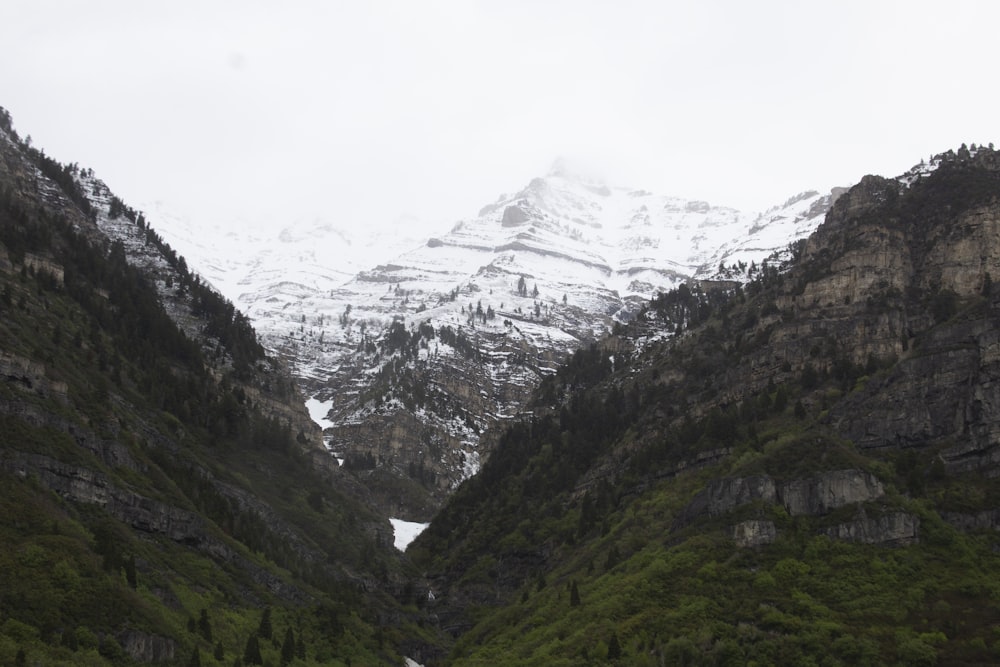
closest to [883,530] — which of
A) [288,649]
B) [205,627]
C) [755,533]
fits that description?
[755,533]

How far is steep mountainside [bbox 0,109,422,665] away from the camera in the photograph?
8538 centimetres

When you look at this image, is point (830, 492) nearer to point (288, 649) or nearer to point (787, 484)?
point (787, 484)

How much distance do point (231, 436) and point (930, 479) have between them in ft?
324

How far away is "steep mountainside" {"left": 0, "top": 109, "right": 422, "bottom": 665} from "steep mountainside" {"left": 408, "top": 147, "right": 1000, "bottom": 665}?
1759cm

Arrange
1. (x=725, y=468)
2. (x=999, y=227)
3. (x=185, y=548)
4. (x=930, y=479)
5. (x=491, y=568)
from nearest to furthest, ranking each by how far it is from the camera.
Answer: (x=930, y=479)
(x=185, y=548)
(x=725, y=468)
(x=999, y=227)
(x=491, y=568)

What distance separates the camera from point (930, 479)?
106250 mm

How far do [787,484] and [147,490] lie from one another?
217ft

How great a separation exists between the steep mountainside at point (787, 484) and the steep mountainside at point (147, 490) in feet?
57.7

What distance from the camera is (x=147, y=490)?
372ft

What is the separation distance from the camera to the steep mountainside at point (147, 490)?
280 ft

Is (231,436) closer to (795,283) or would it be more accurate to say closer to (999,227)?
(795,283)

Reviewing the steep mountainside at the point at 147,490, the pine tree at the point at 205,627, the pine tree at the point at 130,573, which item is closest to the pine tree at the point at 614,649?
the steep mountainside at the point at 147,490

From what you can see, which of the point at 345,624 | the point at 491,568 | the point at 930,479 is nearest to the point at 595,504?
the point at 491,568

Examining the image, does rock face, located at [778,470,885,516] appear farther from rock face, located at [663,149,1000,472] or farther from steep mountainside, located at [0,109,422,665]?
steep mountainside, located at [0,109,422,665]
